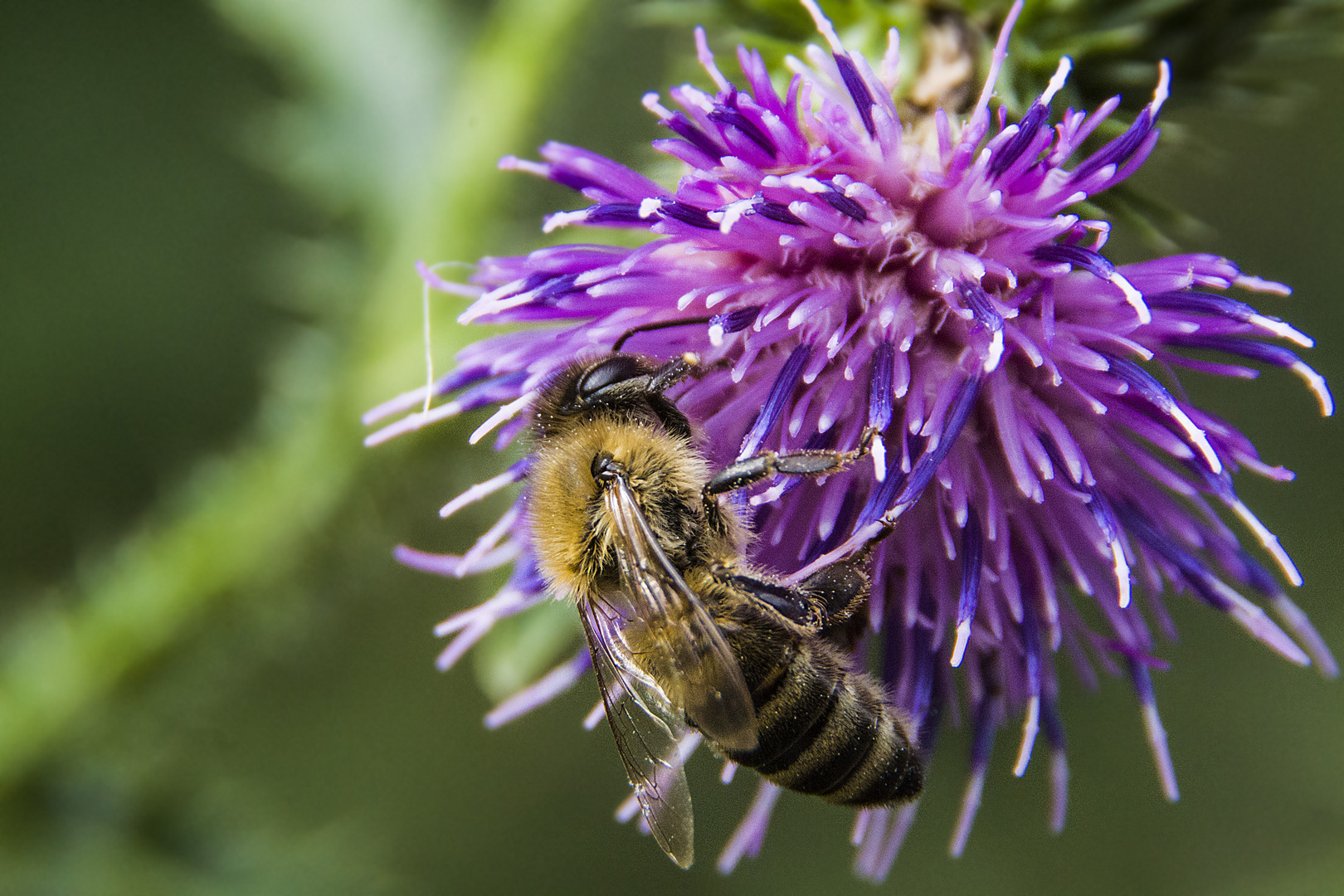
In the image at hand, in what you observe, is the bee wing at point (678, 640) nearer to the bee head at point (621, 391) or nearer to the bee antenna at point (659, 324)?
the bee head at point (621, 391)

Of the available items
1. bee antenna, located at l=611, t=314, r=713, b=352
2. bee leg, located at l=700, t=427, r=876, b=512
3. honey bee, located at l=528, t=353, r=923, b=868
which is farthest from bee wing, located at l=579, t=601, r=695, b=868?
bee antenna, located at l=611, t=314, r=713, b=352

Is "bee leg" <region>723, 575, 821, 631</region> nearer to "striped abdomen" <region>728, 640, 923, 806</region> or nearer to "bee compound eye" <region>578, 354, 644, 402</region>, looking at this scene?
"striped abdomen" <region>728, 640, 923, 806</region>

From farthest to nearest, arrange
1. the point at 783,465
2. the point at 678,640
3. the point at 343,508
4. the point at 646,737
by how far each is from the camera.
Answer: the point at 343,508, the point at 646,737, the point at 783,465, the point at 678,640

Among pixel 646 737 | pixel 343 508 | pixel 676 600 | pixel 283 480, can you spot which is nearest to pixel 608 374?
pixel 676 600

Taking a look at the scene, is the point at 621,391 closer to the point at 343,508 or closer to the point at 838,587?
the point at 838,587

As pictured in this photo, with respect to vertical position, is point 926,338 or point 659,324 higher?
point 659,324

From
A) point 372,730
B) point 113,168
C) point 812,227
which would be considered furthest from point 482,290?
point 113,168
